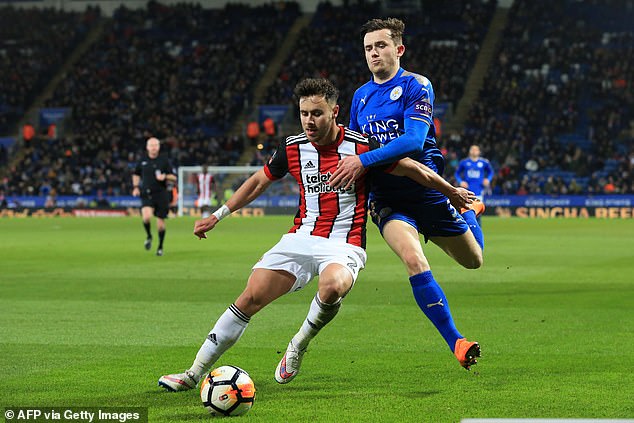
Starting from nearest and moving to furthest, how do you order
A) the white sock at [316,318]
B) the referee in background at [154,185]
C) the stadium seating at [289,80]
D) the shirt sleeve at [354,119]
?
the white sock at [316,318]
the shirt sleeve at [354,119]
the referee in background at [154,185]
the stadium seating at [289,80]

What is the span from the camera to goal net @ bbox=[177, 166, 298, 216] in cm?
4153

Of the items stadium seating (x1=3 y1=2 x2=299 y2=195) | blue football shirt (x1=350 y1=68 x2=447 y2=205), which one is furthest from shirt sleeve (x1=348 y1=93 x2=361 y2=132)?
A: stadium seating (x1=3 y1=2 x2=299 y2=195)

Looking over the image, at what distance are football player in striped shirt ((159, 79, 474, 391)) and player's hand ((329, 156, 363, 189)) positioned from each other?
7.9 inches

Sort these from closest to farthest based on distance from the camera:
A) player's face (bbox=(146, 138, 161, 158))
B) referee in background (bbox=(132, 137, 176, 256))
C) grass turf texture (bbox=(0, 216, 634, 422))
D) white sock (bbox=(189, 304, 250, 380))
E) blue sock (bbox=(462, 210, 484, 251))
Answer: grass turf texture (bbox=(0, 216, 634, 422)) < white sock (bbox=(189, 304, 250, 380)) < blue sock (bbox=(462, 210, 484, 251)) < player's face (bbox=(146, 138, 161, 158)) < referee in background (bbox=(132, 137, 176, 256))

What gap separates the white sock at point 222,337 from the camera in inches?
255

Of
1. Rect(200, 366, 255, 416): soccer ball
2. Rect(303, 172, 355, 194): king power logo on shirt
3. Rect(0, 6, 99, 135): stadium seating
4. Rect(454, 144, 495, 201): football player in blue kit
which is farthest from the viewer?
Rect(0, 6, 99, 135): stadium seating

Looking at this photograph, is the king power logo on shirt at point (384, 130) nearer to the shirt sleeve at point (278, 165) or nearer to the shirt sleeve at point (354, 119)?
the shirt sleeve at point (354, 119)

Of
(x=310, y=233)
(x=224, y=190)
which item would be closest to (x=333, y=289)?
(x=310, y=233)

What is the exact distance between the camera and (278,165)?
6.97 meters

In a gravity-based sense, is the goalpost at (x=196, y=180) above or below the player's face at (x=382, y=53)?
below

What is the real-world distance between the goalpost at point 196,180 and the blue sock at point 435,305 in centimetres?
3411

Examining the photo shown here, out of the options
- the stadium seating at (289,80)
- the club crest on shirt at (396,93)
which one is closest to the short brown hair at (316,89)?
the club crest on shirt at (396,93)

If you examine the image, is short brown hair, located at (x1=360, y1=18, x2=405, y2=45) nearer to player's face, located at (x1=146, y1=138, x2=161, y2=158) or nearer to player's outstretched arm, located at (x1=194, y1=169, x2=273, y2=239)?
player's outstretched arm, located at (x1=194, y1=169, x2=273, y2=239)

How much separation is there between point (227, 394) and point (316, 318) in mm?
1153
